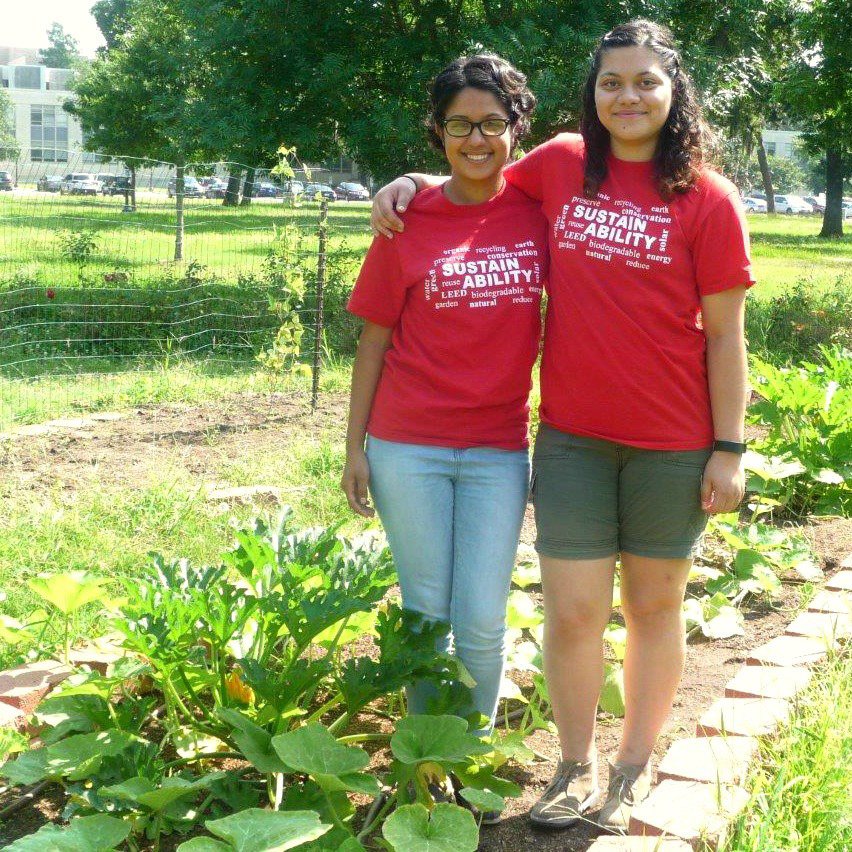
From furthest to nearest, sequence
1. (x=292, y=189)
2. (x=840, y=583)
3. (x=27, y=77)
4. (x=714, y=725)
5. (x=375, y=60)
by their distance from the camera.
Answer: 1. (x=27, y=77)
2. (x=375, y=60)
3. (x=292, y=189)
4. (x=840, y=583)
5. (x=714, y=725)

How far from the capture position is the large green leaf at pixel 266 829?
6.35ft

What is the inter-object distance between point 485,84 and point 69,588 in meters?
1.58

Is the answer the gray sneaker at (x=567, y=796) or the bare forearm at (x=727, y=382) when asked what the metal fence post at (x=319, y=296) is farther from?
the bare forearm at (x=727, y=382)

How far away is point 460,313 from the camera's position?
98.4 inches

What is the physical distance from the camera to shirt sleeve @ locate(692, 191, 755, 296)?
2340 millimetres

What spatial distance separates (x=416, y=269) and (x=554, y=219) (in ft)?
1.07

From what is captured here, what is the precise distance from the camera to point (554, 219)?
8.18 ft

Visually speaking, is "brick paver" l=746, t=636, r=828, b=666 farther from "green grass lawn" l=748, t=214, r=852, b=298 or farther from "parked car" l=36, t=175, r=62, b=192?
"green grass lawn" l=748, t=214, r=852, b=298

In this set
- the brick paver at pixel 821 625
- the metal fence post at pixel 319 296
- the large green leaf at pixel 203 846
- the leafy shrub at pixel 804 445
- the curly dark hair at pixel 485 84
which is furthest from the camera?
the metal fence post at pixel 319 296

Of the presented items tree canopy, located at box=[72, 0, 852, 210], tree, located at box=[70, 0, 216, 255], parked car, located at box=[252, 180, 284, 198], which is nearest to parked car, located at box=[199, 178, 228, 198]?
parked car, located at box=[252, 180, 284, 198]

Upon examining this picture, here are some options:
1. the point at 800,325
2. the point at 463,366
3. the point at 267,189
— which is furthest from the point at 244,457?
the point at 267,189

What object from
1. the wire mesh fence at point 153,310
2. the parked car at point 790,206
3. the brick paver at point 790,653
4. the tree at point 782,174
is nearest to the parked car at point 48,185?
the wire mesh fence at point 153,310

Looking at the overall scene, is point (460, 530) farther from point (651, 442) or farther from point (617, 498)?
point (651, 442)

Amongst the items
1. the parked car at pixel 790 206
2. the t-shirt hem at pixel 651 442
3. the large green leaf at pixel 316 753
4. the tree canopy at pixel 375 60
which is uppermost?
the parked car at pixel 790 206
